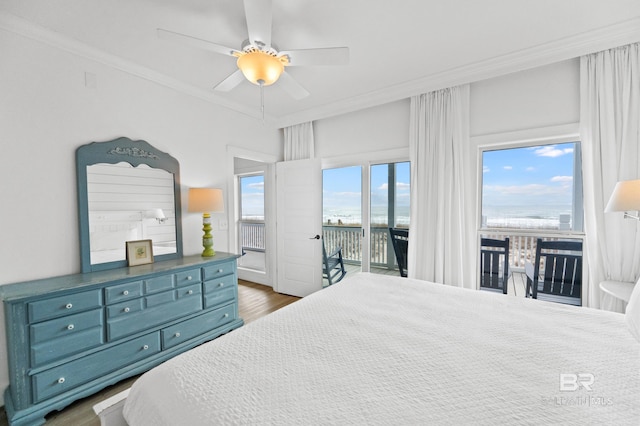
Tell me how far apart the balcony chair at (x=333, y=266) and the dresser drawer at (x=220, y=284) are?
138cm

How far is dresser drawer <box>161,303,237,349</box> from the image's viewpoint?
2352 mm

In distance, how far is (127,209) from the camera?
2535 mm

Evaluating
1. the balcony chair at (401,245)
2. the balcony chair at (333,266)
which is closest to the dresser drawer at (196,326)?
the balcony chair at (333,266)

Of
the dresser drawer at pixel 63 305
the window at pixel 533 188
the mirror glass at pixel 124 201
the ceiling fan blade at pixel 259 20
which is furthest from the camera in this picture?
the window at pixel 533 188

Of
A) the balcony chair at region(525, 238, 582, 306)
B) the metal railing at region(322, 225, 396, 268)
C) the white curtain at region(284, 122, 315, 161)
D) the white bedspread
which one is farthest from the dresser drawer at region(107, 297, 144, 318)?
the balcony chair at region(525, 238, 582, 306)

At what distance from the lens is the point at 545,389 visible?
957mm

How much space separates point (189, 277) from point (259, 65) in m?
1.95

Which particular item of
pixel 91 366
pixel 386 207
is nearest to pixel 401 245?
pixel 386 207

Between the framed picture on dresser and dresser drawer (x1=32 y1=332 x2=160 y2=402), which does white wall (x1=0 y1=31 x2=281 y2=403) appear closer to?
the framed picture on dresser

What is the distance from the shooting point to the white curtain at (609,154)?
215 cm

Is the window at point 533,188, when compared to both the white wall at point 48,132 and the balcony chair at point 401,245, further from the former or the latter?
the white wall at point 48,132

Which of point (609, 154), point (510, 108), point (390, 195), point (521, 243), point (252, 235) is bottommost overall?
point (252, 235)

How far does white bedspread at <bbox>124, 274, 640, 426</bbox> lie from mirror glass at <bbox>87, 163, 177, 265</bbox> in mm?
1744
